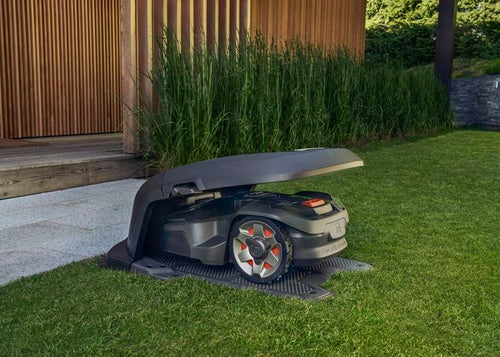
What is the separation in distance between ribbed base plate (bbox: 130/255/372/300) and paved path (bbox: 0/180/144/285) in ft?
1.28

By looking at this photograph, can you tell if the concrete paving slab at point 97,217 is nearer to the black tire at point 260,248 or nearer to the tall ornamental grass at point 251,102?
the tall ornamental grass at point 251,102

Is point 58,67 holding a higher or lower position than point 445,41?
lower

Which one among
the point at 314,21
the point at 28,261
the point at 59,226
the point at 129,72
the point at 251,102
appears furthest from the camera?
the point at 314,21

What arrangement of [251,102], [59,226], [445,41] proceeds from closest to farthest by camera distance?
[59,226] < [251,102] < [445,41]

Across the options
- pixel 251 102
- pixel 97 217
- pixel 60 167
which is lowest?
pixel 97 217

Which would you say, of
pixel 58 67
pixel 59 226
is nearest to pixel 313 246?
pixel 59 226

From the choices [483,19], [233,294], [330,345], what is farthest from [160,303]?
[483,19]

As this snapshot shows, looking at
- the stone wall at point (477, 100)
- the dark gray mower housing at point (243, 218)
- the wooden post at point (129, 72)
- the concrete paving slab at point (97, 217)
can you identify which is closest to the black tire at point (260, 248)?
the dark gray mower housing at point (243, 218)

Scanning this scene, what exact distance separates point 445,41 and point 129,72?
23.7 feet

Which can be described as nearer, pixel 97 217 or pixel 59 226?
pixel 59 226

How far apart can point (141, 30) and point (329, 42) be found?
13.3ft

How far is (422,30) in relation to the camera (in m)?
14.2

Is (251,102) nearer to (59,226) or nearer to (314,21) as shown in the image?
(59,226)

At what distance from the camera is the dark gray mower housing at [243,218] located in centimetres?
183
